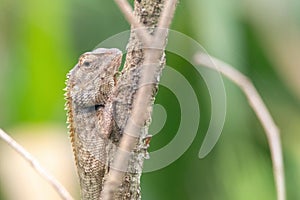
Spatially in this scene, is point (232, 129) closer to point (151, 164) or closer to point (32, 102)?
point (151, 164)

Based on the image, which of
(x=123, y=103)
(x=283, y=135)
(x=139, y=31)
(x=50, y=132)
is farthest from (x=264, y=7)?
(x=139, y=31)

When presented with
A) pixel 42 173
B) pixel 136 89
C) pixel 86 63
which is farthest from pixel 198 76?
pixel 42 173

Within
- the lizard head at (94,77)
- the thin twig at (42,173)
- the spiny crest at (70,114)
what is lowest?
the thin twig at (42,173)

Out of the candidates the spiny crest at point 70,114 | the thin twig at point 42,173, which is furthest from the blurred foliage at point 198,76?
the thin twig at point 42,173

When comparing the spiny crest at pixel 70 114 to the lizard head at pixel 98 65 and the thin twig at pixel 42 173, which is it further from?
the thin twig at pixel 42 173

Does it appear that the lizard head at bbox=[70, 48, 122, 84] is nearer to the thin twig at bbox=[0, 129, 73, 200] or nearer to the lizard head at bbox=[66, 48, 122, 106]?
the lizard head at bbox=[66, 48, 122, 106]

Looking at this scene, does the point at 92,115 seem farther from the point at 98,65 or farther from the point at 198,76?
the point at 198,76

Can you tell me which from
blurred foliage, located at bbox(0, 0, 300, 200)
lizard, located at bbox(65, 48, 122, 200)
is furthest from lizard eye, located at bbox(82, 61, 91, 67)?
blurred foliage, located at bbox(0, 0, 300, 200)
